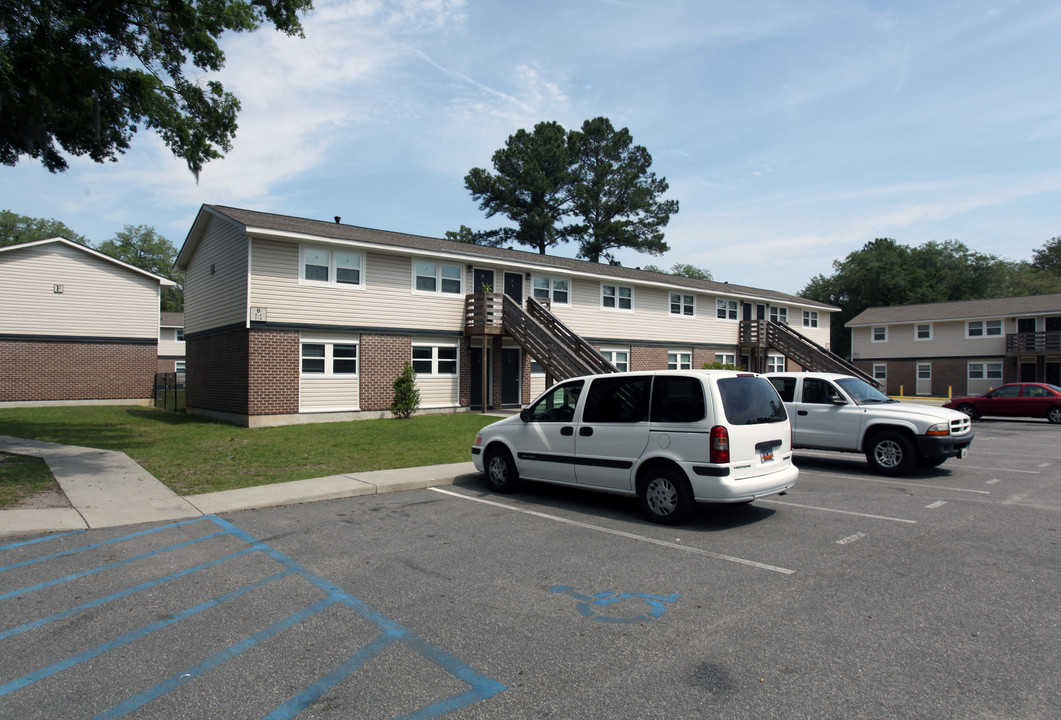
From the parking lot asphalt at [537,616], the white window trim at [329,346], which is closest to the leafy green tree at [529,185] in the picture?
the white window trim at [329,346]

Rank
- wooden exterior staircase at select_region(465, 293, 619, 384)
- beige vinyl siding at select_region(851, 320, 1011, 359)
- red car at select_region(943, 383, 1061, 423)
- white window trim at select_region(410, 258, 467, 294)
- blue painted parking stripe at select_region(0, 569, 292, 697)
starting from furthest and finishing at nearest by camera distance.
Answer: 1. beige vinyl siding at select_region(851, 320, 1011, 359)
2. red car at select_region(943, 383, 1061, 423)
3. white window trim at select_region(410, 258, 467, 294)
4. wooden exterior staircase at select_region(465, 293, 619, 384)
5. blue painted parking stripe at select_region(0, 569, 292, 697)

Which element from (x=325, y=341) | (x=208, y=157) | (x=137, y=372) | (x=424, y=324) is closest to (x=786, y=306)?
(x=424, y=324)

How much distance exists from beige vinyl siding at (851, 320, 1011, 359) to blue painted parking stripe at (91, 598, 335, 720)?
4704 cm

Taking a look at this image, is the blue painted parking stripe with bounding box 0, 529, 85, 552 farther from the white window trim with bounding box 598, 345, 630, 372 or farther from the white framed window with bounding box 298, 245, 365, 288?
the white window trim with bounding box 598, 345, 630, 372

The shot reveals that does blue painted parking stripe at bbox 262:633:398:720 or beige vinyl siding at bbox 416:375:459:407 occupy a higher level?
beige vinyl siding at bbox 416:375:459:407

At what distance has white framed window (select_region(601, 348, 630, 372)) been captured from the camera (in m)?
27.0

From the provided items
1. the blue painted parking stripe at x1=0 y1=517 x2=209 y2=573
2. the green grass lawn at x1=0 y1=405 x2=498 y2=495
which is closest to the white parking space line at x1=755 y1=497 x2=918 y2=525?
the green grass lawn at x1=0 y1=405 x2=498 y2=495

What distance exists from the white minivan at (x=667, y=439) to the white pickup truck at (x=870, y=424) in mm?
4291

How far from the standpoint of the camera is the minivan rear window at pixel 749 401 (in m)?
7.21

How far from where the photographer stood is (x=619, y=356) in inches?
1084

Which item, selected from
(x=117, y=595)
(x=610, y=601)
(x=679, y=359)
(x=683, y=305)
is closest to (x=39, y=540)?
(x=117, y=595)

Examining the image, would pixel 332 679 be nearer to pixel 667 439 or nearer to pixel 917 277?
pixel 667 439

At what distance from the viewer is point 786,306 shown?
121 feet

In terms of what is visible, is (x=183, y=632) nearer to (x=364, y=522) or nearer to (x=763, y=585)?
(x=364, y=522)
